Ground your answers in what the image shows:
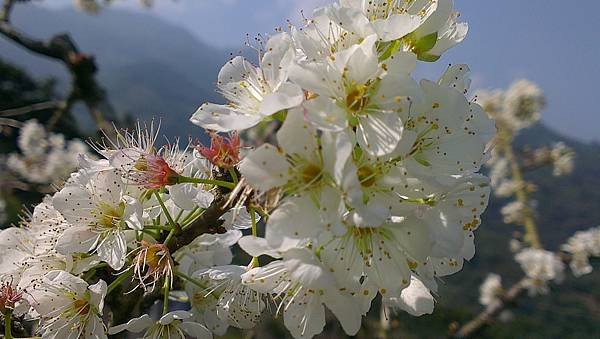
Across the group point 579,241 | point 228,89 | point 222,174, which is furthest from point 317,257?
point 579,241

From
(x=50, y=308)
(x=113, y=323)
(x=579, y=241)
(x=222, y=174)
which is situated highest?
(x=222, y=174)

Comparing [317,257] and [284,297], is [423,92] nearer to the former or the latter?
[317,257]

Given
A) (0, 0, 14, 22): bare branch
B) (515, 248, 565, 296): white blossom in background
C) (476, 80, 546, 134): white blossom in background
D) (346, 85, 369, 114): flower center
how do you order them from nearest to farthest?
(346, 85, 369, 114): flower center → (0, 0, 14, 22): bare branch → (515, 248, 565, 296): white blossom in background → (476, 80, 546, 134): white blossom in background

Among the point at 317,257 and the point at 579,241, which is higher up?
the point at 317,257

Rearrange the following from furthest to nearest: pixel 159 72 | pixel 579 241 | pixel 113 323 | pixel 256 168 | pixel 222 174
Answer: pixel 159 72
pixel 579 241
pixel 113 323
pixel 222 174
pixel 256 168

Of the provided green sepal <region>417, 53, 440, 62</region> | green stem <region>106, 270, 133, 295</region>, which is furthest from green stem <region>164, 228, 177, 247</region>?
green sepal <region>417, 53, 440, 62</region>

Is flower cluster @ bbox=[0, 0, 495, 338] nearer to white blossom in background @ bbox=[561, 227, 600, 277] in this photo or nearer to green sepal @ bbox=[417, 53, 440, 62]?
green sepal @ bbox=[417, 53, 440, 62]

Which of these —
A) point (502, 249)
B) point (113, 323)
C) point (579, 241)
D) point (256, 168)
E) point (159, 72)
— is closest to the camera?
point (256, 168)
